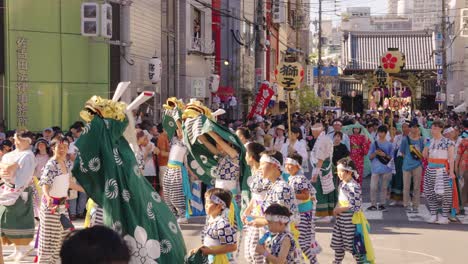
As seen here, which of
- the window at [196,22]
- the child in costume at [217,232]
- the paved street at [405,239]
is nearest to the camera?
the child in costume at [217,232]

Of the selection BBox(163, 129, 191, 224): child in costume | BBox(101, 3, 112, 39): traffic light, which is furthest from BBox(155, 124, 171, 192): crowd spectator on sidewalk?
BBox(101, 3, 112, 39): traffic light

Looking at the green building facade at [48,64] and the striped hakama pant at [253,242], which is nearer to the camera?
the striped hakama pant at [253,242]

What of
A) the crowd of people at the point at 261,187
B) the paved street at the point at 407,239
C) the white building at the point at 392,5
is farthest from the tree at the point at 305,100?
the white building at the point at 392,5

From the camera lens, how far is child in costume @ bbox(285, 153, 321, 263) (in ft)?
31.0

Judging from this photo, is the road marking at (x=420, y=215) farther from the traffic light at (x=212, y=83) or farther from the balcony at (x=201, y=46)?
the traffic light at (x=212, y=83)

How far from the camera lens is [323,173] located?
13766 mm

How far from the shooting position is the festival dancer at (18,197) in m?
9.98

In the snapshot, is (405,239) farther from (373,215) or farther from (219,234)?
(219,234)

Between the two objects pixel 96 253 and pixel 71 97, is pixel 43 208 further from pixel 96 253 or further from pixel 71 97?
pixel 71 97

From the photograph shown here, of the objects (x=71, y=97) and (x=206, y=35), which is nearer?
(x=71, y=97)

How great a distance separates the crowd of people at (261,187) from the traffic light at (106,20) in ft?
17.5

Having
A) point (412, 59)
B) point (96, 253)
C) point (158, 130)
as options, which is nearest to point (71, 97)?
point (158, 130)

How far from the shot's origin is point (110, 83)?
24375mm

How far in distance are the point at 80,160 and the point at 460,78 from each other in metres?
51.2
